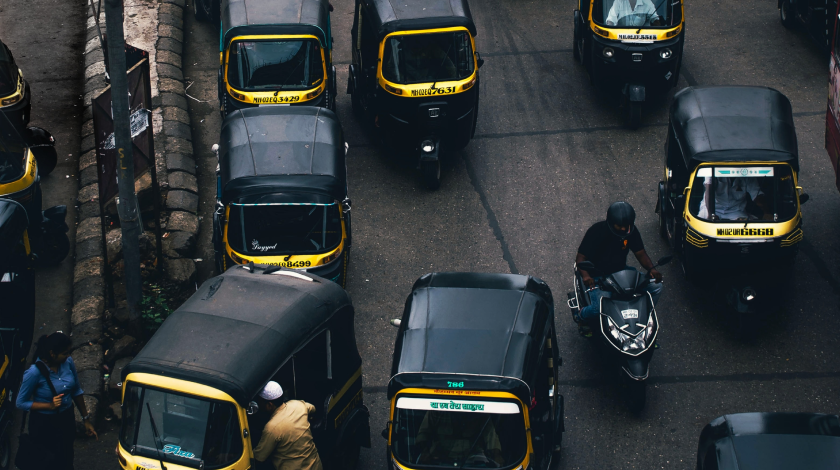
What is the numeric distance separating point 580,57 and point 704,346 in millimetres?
6960

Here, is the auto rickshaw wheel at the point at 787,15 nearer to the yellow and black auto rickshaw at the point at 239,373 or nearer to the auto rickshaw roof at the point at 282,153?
the auto rickshaw roof at the point at 282,153

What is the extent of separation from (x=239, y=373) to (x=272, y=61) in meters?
6.64

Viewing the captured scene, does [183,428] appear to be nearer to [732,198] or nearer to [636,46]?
[732,198]

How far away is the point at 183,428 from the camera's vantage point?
6906 mm

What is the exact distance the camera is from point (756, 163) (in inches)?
388

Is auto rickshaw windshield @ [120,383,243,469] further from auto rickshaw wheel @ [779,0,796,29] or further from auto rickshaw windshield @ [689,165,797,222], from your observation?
auto rickshaw wheel @ [779,0,796,29]

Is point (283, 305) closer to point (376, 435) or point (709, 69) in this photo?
point (376, 435)

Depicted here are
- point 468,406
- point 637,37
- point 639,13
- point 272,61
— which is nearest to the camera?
point 468,406

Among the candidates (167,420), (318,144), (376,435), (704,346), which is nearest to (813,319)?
(704,346)

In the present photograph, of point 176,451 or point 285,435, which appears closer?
point 176,451

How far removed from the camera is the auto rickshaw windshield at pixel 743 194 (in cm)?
991

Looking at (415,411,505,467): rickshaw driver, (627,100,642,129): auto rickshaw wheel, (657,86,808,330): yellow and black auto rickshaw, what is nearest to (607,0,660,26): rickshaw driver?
(627,100,642,129): auto rickshaw wheel

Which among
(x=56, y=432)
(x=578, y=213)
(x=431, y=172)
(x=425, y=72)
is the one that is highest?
(x=425, y=72)

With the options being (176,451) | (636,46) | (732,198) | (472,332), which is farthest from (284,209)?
(636,46)
